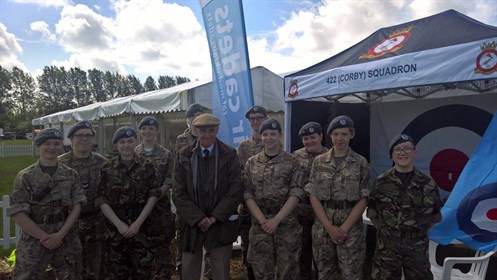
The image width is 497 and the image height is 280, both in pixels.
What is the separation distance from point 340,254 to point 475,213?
3.95ft

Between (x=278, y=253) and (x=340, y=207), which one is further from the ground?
(x=340, y=207)

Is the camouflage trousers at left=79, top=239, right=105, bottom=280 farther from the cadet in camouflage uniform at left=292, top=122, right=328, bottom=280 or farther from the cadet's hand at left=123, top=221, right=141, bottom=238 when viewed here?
the cadet in camouflage uniform at left=292, top=122, right=328, bottom=280

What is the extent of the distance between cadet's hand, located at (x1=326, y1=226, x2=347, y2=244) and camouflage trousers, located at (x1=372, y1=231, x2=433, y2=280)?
28cm

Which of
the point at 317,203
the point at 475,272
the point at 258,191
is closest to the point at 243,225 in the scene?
the point at 258,191

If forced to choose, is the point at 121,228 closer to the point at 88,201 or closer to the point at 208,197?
the point at 88,201

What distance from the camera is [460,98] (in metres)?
6.07

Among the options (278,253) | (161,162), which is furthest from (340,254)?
(161,162)

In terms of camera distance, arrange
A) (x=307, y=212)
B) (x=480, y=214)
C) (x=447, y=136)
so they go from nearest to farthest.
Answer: (x=480, y=214)
(x=307, y=212)
(x=447, y=136)

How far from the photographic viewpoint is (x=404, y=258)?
260cm

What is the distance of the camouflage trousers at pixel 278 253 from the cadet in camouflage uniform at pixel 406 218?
645 mm

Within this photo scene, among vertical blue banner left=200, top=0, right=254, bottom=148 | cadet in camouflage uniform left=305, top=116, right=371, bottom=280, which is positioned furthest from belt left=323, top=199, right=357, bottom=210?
vertical blue banner left=200, top=0, right=254, bottom=148

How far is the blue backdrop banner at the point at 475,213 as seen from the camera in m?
2.94

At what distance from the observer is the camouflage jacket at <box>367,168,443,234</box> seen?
8.52 feet

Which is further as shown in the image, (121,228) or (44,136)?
(121,228)
